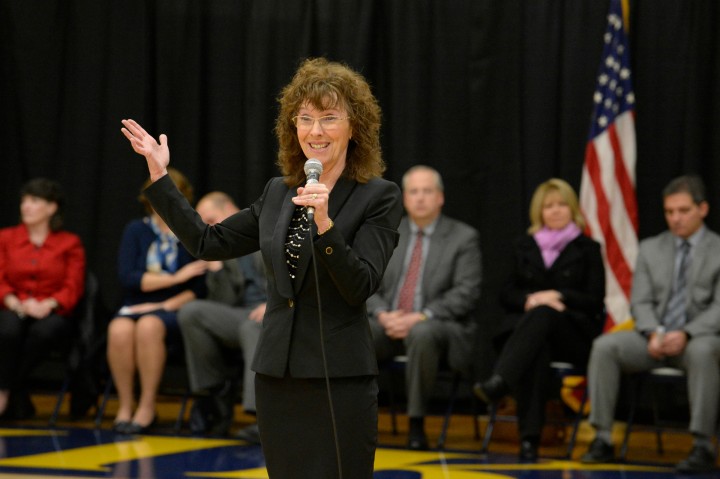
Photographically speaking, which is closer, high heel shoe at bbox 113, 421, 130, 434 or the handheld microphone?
the handheld microphone

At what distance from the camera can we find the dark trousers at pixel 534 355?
A: 243 inches

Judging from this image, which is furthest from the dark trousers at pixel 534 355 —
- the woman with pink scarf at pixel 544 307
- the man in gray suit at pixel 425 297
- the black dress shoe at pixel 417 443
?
the black dress shoe at pixel 417 443

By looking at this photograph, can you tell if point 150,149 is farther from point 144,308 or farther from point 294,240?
point 144,308

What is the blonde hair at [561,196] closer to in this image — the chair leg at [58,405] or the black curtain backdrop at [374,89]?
the black curtain backdrop at [374,89]

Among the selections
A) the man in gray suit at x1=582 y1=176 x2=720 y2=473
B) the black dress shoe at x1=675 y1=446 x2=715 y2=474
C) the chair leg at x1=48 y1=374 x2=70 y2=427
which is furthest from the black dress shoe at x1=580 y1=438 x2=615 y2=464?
the chair leg at x1=48 y1=374 x2=70 y2=427

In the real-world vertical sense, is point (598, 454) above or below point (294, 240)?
below

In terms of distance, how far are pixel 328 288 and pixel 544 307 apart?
3880 millimetres

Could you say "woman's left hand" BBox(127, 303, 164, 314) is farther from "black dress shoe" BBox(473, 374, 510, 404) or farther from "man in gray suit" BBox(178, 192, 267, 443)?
"black dress shoe" BBox(473, 374, 510, 404)

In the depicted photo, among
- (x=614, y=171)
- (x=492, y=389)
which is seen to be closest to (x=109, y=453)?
(x=492, y=389)

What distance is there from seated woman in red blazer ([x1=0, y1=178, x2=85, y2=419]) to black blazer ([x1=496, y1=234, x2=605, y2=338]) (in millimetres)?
2912

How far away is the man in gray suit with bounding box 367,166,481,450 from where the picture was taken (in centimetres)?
638

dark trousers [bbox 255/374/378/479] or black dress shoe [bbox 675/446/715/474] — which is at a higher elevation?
dark trousers [bbox 255/374/378/479]

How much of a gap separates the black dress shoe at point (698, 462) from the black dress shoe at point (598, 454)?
389mm

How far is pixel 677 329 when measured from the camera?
6.16 metres
